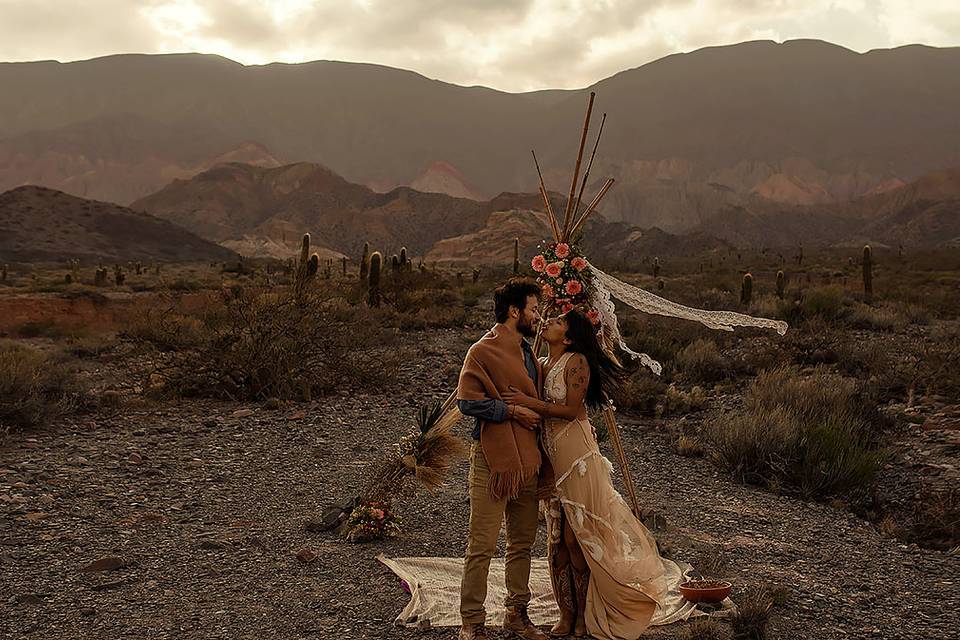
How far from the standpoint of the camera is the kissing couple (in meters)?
3.88

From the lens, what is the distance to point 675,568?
16.4ft

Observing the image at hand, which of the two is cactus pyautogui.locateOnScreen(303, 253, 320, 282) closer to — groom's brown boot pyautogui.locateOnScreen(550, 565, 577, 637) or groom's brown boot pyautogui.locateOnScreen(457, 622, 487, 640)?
groom's brown boot pyautogui.locateOnScreen(550, 565, 577, 637)

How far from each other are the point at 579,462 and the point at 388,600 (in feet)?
4.67

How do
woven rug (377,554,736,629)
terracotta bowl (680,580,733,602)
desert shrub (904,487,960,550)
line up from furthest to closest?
desert shrub (904,487,960,550), terracotta bowl (680,580,733,602), woven rug (377,554,736,629)

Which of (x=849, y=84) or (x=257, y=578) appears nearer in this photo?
(x=257, y=578)

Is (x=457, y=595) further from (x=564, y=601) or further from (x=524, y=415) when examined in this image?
(x=524, y=415)

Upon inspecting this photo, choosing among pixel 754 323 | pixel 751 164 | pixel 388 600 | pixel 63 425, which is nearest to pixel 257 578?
pixel 388 600

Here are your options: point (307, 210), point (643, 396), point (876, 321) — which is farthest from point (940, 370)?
point (307, 210)

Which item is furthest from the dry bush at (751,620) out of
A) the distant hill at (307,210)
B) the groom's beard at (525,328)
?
the distant hill at (307,210)

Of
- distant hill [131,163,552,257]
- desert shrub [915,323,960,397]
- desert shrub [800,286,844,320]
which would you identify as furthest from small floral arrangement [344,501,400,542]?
distant hill [131,163,552,257]

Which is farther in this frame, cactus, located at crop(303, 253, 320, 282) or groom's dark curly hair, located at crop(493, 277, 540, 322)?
cactus, located at crop(303, 253, 320, 282)

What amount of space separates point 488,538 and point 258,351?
7.30m

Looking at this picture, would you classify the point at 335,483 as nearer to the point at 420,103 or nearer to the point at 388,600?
the point at 388,600

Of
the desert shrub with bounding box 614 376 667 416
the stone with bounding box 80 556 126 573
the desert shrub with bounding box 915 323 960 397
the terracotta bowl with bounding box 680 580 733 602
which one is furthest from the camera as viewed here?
the desert shrub with bounding box 614 376 667 416
